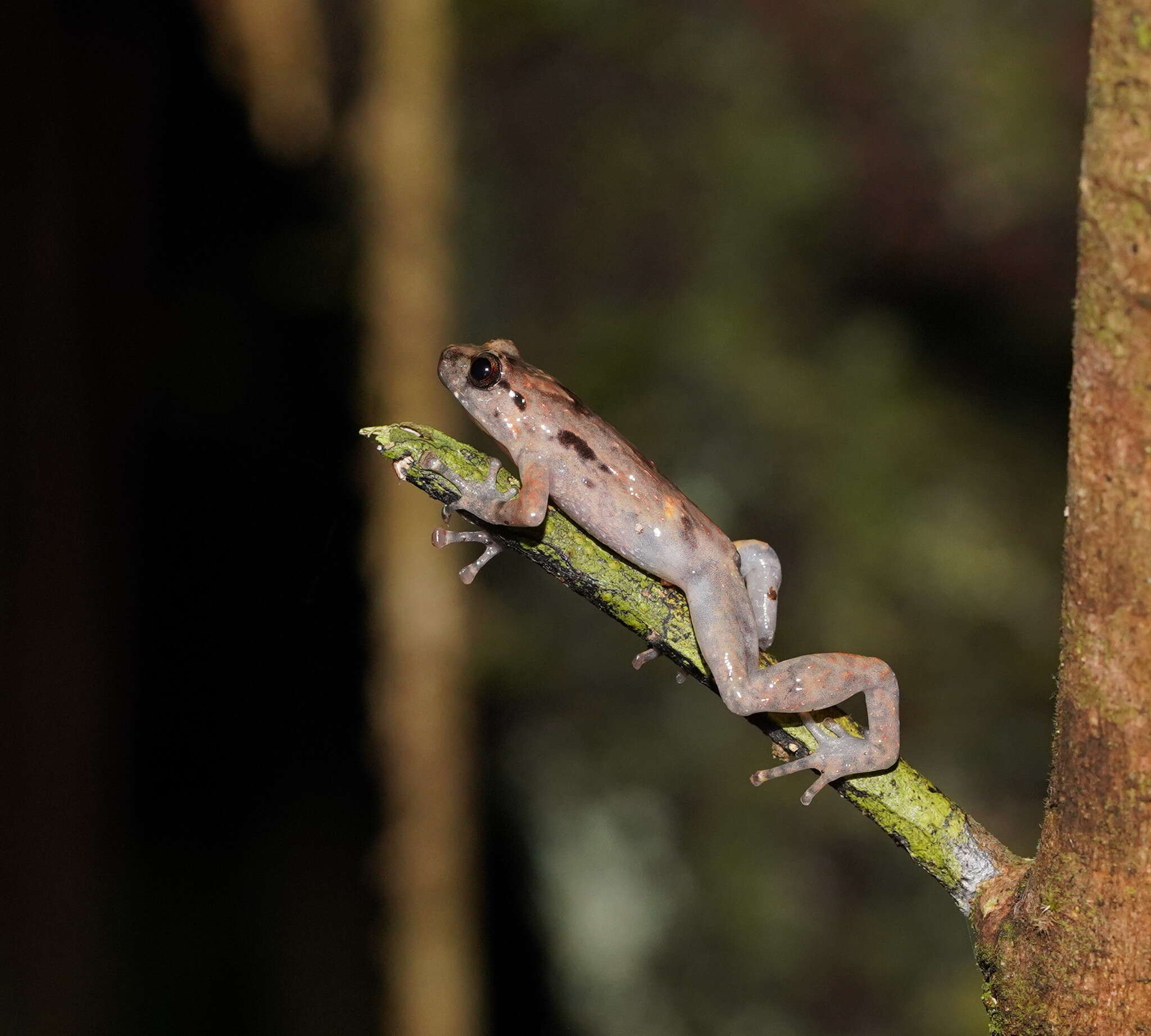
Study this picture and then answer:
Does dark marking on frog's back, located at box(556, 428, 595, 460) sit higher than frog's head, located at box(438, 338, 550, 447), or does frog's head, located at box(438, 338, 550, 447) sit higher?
frog's head, located at box(438, 338, 550, 447)

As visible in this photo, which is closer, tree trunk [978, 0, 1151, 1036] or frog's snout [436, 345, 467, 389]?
tree trunk [978, 0, 1151, 1036]

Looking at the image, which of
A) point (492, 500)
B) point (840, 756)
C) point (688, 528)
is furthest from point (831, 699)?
point (492, 500)

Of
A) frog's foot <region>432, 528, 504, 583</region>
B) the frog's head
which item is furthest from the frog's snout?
frog's foot <region>432, 528, 504, 583</region>

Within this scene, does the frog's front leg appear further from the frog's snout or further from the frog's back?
the frog's snout

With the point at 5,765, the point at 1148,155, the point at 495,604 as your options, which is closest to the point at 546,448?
the point at 1148,155

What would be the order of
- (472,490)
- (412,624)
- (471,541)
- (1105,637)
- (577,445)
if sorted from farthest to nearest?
(412,624) < (577,445) < (471,541) < (472,490) < (1105,637)

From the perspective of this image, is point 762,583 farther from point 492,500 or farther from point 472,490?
point 472,490

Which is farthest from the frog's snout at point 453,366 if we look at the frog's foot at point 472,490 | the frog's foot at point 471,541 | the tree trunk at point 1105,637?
the tree trunk at point 1105,637
